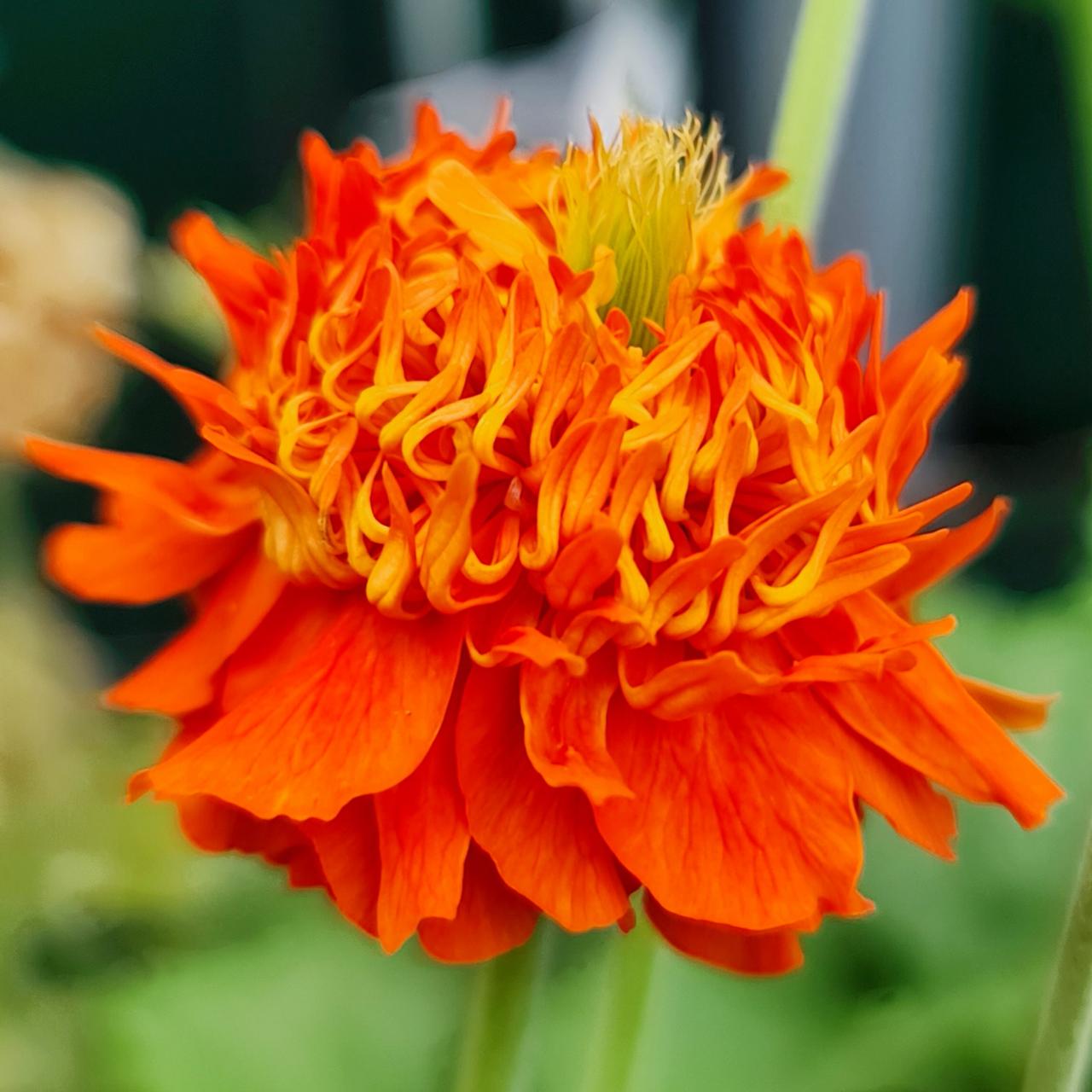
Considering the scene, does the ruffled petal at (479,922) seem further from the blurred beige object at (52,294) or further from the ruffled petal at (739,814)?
the blurred beige object at (52,294)

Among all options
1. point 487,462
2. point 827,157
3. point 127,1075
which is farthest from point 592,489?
point 127,1075

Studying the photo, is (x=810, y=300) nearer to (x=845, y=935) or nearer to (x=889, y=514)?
(x=889, y=514)

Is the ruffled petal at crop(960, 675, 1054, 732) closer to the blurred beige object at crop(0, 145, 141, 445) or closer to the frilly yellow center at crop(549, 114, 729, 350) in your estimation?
the frilly yellow center at crop(549, 114, 729, 350)

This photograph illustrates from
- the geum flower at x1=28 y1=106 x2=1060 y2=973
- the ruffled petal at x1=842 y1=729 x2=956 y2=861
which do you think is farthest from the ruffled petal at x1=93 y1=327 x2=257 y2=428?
the ruffled petal at x1=842 y1=729 x2=956 y2=861

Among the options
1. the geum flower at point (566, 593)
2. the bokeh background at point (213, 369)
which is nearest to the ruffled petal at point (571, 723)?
the geum flower at point (566, 593)

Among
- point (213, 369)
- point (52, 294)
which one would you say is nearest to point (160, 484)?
point (52, 294)

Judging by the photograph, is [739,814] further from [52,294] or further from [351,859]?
[52,294]

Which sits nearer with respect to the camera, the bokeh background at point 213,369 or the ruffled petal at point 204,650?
the ruffled petal at point 204,650
